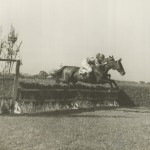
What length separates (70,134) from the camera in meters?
11.4

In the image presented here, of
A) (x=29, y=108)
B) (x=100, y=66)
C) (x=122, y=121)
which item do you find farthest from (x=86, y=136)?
(x=100, y=66)

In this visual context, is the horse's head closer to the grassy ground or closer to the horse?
the horse

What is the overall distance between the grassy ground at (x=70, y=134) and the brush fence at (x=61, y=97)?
2.91m

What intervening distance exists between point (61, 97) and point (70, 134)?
8.68 meters

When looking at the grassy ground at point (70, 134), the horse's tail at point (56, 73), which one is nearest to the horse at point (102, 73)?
the horse's tail at point (56, 73)

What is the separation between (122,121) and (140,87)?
485 inches

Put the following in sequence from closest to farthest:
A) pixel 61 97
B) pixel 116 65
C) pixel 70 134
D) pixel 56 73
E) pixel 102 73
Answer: pixel 70 134, pixel 61 97, pixel 102 73, pixel 116 65, pixel 56 73

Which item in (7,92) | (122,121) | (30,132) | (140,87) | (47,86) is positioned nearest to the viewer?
(30,132)

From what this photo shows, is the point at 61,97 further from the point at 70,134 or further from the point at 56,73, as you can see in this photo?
the point at 70,134

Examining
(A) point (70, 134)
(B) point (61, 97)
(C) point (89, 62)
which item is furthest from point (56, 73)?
(A) point (70, 134)

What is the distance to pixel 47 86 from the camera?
19281 millimetres

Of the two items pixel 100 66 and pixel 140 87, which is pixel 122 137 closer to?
pixel 100 66

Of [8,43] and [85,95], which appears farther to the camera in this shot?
[8,43]

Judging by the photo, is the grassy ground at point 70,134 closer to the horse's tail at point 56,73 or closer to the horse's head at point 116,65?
the horse's head at point 116,65
